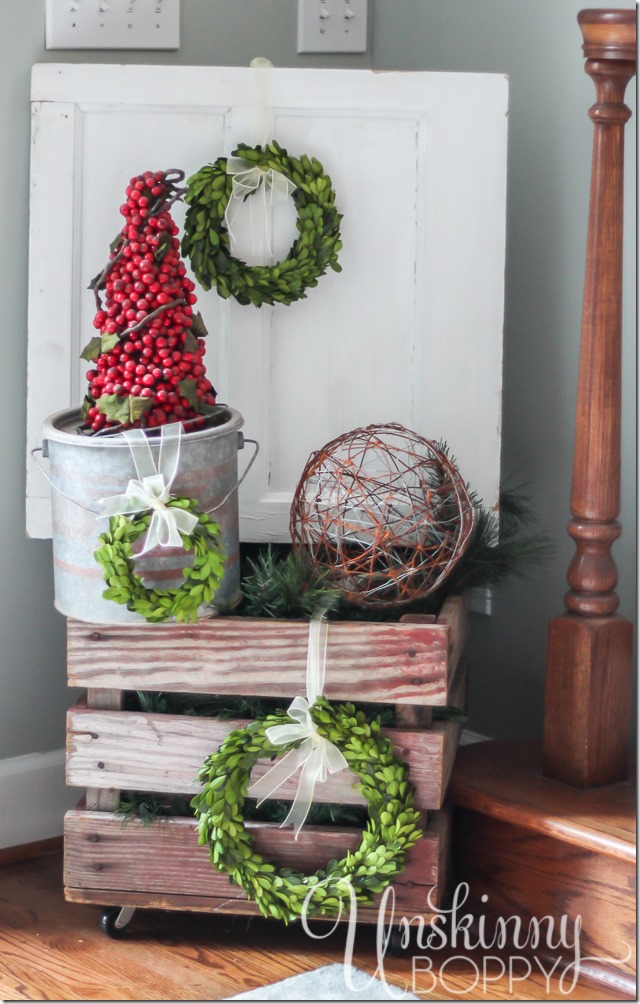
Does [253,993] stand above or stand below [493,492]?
below

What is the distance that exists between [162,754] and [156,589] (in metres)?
0.21

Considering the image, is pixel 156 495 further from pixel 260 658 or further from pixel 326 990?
pixel 326 990

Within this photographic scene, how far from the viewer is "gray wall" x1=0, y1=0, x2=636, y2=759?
4.69 feet

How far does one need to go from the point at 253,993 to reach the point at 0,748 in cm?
54

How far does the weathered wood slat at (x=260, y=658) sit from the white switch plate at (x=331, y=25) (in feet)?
2.96

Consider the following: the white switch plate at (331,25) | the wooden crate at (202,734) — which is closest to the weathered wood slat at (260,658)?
the wooden crate at (202,734)

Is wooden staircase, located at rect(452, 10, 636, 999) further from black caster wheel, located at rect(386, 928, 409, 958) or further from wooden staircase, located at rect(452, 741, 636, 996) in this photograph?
black caster wheel, located at rect(386, 928, 409, 958)

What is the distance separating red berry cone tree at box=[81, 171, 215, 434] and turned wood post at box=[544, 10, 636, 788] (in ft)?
1.53

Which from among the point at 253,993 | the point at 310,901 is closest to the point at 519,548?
the point at 310,901

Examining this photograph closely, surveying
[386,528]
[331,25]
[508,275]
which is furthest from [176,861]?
[331,25]

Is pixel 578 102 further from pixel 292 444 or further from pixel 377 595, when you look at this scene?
pixel 377 595

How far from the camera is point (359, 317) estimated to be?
1424mm

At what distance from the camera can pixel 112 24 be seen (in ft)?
4.71

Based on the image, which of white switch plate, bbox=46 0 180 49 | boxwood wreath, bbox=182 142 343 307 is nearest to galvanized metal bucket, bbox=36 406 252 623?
boxwood wreath, bbox=182 142 343 307
